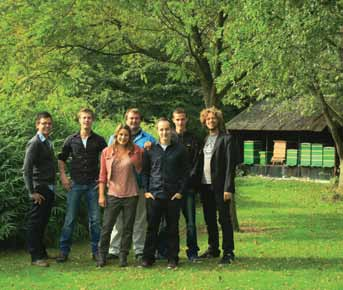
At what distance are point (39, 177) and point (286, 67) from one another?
6538mm

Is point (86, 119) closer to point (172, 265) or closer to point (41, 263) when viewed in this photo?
point (41, 263)

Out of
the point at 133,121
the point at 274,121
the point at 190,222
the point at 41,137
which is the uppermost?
the point at 274,121

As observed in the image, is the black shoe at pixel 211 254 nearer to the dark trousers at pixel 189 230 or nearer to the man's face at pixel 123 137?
the dark trousers at pixel 189 230

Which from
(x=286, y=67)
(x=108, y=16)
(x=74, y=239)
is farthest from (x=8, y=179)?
(x=286, y=67)

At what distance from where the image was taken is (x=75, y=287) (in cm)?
840

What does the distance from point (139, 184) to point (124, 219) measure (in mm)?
561

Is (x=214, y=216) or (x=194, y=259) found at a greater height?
(x=214, y=216)

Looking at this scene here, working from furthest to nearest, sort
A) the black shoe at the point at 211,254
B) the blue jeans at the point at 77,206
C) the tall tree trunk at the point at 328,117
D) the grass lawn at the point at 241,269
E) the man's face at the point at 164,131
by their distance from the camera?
1. the tall tree trunk at the point at 328,117
2. the black shoe at the point at 211,254
3. the blue jeans at the point at 77,206
4. the man's face at the point at 164,131
5. the grass lawn at the point at 241,269

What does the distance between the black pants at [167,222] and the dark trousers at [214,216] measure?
0.60 m

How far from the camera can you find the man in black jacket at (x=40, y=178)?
9.59 metres

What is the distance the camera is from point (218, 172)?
9578mm

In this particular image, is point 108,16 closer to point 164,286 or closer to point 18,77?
point 18,77

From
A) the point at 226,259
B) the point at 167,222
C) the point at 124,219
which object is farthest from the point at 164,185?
the point at 226,259

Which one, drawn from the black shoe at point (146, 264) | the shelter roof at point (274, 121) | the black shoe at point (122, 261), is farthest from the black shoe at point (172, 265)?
the shelter roof at point (274, 121)
